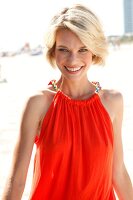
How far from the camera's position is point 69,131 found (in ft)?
7.28

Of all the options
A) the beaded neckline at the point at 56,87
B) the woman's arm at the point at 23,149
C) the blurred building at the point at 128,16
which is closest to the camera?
the woman's arm at the point at 23,149

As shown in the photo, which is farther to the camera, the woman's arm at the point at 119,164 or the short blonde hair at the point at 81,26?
the woman's arm at the point at 119,164

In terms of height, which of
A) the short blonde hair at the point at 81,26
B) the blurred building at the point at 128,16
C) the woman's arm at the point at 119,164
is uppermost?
the blurred building at the point at 128,16

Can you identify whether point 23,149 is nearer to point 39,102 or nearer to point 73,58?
point 39,102

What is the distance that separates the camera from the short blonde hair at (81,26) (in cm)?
216

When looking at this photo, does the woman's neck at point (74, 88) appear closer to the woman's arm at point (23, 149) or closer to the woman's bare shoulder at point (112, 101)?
the woman's bare shoulder at point (112, 101)

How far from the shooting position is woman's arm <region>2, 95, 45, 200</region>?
2143 mm

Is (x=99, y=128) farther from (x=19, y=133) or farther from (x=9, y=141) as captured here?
(x=9, y=141)

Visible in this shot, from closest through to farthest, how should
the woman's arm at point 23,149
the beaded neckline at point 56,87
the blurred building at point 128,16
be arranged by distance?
the woman's arm at point 23,149 → the beaded neckline at point 56,87 → the blurred building at point 128,16

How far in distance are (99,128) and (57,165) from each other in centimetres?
25

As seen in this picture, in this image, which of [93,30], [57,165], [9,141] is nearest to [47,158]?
[57,165]

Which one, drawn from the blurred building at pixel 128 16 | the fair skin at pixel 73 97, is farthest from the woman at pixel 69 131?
the blurred building at pixel 128 16

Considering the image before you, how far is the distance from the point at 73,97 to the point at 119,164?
393mm

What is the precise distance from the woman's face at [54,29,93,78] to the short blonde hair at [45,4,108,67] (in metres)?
0.03
